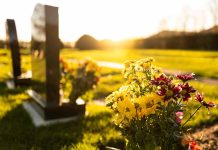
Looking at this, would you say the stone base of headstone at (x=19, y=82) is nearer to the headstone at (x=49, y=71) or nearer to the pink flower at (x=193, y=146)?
the headstone at (x=49, y=71)

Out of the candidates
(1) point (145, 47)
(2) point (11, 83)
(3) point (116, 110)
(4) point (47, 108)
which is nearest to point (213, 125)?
(4) point (47, 108)

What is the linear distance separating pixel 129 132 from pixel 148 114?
0.33 m

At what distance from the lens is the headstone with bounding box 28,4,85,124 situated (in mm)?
6064

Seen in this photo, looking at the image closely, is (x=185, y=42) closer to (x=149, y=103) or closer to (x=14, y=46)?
(x=14, y=46)

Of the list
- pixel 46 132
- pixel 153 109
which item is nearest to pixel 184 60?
pixel 46 132

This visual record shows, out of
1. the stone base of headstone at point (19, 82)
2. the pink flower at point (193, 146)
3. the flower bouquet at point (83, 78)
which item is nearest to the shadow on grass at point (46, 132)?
the flower bouquet at point (83, 78)

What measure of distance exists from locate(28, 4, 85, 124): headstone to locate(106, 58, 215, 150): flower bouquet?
124 inches

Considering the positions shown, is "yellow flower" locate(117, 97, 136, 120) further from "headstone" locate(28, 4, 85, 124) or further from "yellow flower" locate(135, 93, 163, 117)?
"headstone" locate(28, 4, 85, 124)

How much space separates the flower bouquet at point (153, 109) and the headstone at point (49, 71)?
3160mm

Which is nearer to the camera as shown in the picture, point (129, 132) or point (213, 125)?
point (129, 132)

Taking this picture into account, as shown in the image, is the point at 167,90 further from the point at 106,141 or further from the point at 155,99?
the point at 106,141

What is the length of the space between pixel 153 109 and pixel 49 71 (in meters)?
3.62

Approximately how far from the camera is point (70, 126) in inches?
234

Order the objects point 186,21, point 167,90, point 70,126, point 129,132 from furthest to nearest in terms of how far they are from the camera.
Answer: point 186,21 → point 70,126 → point 129,132 → point 167,90
